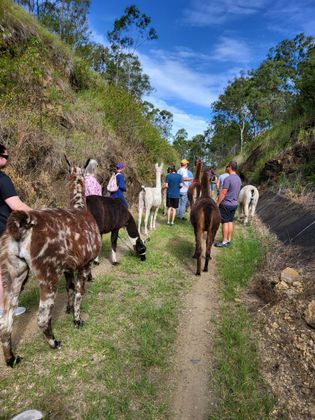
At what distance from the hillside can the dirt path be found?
545 centimetres

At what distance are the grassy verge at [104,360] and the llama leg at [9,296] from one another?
31 cm

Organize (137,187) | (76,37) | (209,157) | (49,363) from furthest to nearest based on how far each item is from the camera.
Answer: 1. (209,157)
2. (76,37)
3. (137,187)
4. (49,363)

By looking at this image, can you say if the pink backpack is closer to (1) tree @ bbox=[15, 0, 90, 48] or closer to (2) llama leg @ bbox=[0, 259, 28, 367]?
(2) llama leg @ bbox=[0, 259, 28, 367]

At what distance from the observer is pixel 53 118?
10.5 m

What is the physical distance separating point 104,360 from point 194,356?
111 centimetres

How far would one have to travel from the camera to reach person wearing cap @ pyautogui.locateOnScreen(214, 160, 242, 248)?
8.07 metres

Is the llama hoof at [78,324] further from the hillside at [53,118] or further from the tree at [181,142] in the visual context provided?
the tree at [181,142]

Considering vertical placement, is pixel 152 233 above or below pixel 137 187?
below

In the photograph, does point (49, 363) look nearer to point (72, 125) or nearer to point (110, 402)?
point (110, 402)

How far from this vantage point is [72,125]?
11.4 meters

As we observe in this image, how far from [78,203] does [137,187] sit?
949 centimetres

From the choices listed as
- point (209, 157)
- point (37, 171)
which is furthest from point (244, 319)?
point (209, 157)

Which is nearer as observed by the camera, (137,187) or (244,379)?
(244,379)

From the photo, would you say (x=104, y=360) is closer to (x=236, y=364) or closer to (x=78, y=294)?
(x=78, y=294)
